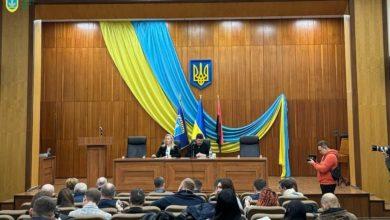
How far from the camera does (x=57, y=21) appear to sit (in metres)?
13.2

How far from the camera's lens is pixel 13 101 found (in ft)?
33.7

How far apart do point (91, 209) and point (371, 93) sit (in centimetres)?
725

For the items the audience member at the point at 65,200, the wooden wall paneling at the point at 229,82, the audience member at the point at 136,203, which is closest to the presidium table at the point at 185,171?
the wooden wall paneling at the point at 229,82

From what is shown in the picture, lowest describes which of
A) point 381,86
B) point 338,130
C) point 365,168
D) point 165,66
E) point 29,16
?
point 365,168

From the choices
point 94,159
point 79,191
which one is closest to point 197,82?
point 94,159

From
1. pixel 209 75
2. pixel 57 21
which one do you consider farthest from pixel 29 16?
pixel 209 75

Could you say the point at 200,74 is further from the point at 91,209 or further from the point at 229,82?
the point at 91,209

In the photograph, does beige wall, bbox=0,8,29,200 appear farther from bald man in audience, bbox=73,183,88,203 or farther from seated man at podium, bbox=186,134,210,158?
bald man in audience, bbox=73,183,88,203

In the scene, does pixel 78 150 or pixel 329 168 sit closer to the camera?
pixel 329 168

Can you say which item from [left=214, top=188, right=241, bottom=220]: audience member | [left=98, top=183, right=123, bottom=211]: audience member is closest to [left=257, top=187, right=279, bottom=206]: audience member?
[left=214, top=188, right=241, bottom=220]: audience member

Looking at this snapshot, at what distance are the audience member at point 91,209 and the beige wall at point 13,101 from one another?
19.6 ft

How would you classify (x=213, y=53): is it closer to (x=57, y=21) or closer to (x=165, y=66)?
(x=165, y=66)

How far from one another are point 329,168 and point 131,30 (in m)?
7.31

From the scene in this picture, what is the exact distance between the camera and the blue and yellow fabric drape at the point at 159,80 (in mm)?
12680
